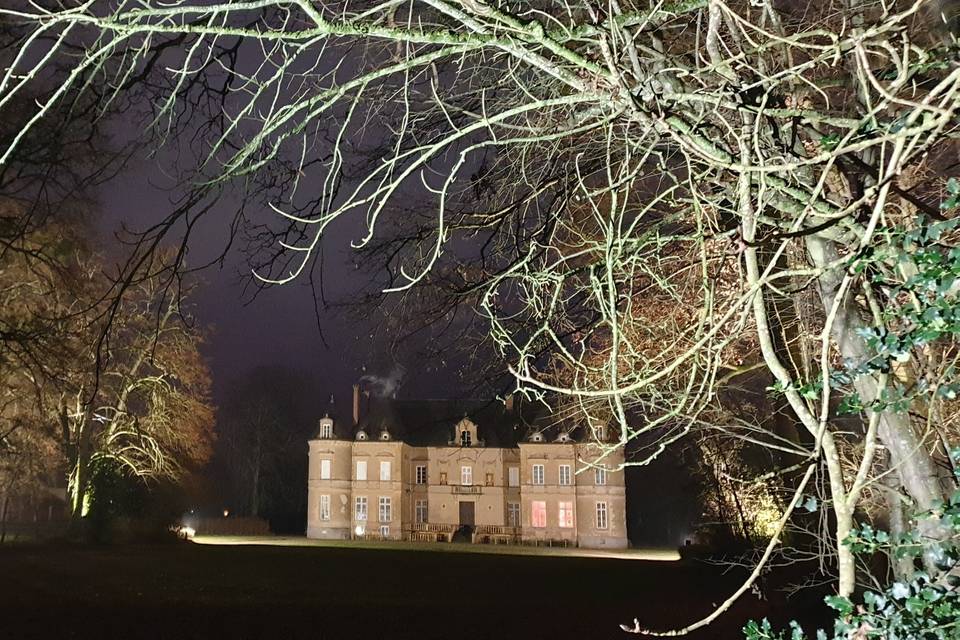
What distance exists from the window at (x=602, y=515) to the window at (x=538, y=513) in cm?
290

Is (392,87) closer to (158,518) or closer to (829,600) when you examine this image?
(829,600)

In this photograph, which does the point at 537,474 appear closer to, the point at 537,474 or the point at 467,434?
the point at 537,474

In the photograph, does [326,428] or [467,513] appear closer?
[467,513]

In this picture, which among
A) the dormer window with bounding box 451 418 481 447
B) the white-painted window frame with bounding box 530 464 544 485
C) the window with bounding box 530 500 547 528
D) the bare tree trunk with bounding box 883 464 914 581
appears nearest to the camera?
the bare tree trunk with bounding box 883 464 914 581

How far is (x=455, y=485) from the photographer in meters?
43.9

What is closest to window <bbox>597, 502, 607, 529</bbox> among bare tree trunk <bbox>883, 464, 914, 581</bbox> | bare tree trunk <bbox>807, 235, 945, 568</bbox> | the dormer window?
the dormer window

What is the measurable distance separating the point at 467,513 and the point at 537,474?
183 inches

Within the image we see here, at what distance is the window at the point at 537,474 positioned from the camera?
42.8 meters

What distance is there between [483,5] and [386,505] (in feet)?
142

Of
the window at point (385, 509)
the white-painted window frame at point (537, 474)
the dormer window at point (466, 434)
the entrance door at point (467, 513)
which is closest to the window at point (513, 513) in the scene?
the white-painted window frame at point (537, 474)

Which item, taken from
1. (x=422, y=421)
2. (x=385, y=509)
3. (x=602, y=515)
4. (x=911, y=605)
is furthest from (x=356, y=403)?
(x=911, y=605)

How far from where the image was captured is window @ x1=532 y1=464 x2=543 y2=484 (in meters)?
42.8

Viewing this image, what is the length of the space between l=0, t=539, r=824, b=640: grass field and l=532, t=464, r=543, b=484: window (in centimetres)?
1869

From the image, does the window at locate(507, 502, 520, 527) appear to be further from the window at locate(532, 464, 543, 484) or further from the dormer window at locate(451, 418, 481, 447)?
the dormer window at locate(451, 418, 481, 447)
